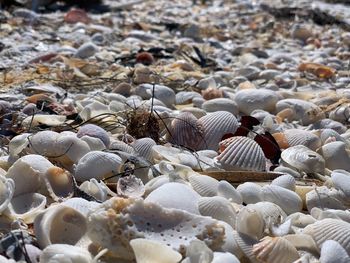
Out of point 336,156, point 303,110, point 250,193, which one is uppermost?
point 250,193

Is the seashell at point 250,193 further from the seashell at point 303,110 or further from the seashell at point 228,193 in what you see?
the seashell at point 303,110

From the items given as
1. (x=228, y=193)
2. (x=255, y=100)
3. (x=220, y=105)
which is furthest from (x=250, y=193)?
(x=255, y=100)

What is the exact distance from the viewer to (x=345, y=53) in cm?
625

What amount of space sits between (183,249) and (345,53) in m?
4.67

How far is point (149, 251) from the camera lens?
185 cm

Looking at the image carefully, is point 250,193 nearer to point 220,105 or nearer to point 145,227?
point 145,227

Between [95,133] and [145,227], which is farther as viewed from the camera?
[95,133]

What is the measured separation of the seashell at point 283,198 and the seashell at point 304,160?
443 millimetres

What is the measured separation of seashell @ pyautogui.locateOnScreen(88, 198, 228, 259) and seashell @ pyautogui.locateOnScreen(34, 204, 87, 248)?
0.20 ft

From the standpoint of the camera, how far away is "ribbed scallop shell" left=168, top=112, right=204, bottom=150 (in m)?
3.14

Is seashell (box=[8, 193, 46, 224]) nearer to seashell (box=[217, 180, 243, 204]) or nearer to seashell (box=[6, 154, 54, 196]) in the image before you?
seashell (box=[6, 154, 54, 196])

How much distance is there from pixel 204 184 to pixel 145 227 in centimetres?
51

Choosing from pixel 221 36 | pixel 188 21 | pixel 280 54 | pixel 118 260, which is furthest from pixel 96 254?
pixel 188 21

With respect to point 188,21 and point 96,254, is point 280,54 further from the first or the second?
point 96,254
